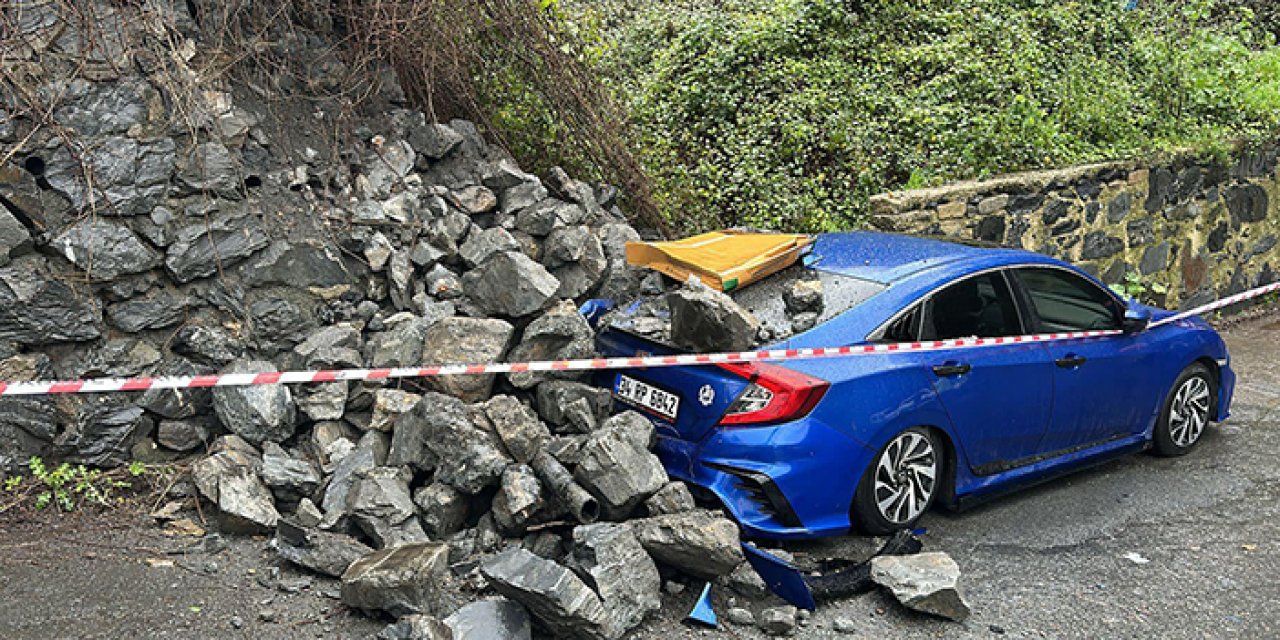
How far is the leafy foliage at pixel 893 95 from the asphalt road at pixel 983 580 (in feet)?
12.8

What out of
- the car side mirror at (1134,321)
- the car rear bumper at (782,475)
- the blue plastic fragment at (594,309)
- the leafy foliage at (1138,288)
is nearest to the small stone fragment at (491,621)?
the car rear bumper at (782,475)

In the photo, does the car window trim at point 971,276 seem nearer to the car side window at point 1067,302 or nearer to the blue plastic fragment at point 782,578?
the car side window at point 1067,302

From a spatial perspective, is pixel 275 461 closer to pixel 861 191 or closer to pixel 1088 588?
pixel 1088 588

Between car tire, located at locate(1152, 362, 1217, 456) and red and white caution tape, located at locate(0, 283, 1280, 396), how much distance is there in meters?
1.75

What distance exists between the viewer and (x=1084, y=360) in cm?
639

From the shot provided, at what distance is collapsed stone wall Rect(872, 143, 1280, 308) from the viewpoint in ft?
29.5

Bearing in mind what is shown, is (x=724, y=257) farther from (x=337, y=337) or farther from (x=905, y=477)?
(x=337, y=337)

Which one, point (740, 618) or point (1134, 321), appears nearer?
point (740, 618)

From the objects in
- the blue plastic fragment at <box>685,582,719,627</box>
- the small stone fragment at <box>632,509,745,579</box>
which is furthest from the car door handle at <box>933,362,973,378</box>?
the blue plastic fragment at <box>685,582,719,627</box>

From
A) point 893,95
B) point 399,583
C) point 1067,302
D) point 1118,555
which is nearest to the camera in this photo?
point 399,583

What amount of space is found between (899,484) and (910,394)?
49 centimetres

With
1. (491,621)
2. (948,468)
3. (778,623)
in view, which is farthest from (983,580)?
(491,621)

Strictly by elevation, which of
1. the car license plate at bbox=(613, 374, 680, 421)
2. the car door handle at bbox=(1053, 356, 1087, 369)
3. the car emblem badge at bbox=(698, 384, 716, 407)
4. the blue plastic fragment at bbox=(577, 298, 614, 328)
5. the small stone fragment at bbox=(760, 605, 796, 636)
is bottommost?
the small stone fragment at bbox=(760, 605, 796, 636)

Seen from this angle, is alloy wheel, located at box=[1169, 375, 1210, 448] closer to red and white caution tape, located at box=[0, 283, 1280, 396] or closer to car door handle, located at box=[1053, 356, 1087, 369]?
car door handle, located at box=[1053, 356, 1087, 369]
